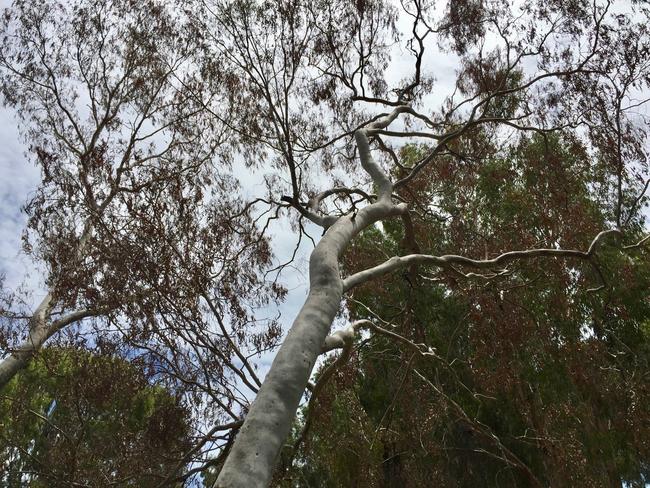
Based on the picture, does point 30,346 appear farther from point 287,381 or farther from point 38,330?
point 287,381

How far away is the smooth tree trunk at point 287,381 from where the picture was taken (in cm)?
217

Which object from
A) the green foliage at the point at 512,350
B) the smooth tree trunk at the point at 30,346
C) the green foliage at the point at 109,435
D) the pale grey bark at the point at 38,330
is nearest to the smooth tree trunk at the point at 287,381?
the green foliage at the point at 109,435

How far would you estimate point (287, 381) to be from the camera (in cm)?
247

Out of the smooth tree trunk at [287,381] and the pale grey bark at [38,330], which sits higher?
the pale grey bark at [38,330]

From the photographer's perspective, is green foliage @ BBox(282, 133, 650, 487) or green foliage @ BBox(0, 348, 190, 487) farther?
green foliage @ BBox(282, 133, 650, 487)

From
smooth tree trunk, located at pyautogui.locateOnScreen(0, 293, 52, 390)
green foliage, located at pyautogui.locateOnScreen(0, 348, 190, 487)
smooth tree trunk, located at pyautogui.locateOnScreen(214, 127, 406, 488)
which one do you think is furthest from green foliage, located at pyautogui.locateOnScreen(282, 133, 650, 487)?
smooth tree trunk, located at pyautogui.locateOnScreen(0, 293, 52, 390)

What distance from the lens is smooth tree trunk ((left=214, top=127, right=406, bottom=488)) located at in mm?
2166

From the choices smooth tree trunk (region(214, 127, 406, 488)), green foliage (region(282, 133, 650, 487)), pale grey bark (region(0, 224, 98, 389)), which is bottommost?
smooth tree trunk (region(214, 127, 406, 488))

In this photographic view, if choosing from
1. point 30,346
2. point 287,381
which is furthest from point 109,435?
point 287,381

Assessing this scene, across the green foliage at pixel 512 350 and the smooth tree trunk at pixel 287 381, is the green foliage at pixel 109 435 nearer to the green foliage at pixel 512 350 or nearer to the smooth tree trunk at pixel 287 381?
the green foliage at pixel 512 350

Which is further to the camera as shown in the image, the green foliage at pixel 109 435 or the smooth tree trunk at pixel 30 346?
the smooth tree trunk at pixel 30 346

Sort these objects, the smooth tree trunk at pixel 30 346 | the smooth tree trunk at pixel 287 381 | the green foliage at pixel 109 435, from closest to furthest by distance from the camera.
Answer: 1. the smooth tree trunk at pixel 287 381
2. the green foliage at pixel 109 435
3. the smooth tree trunk at pixel 30 346

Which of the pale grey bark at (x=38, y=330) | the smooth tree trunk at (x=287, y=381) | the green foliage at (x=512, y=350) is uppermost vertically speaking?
the green foliage at (x=512, y=350)

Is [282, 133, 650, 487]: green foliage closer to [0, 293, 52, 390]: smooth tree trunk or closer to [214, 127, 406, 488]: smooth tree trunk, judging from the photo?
[214, 127, 406, 488]: smooth tree trunk
